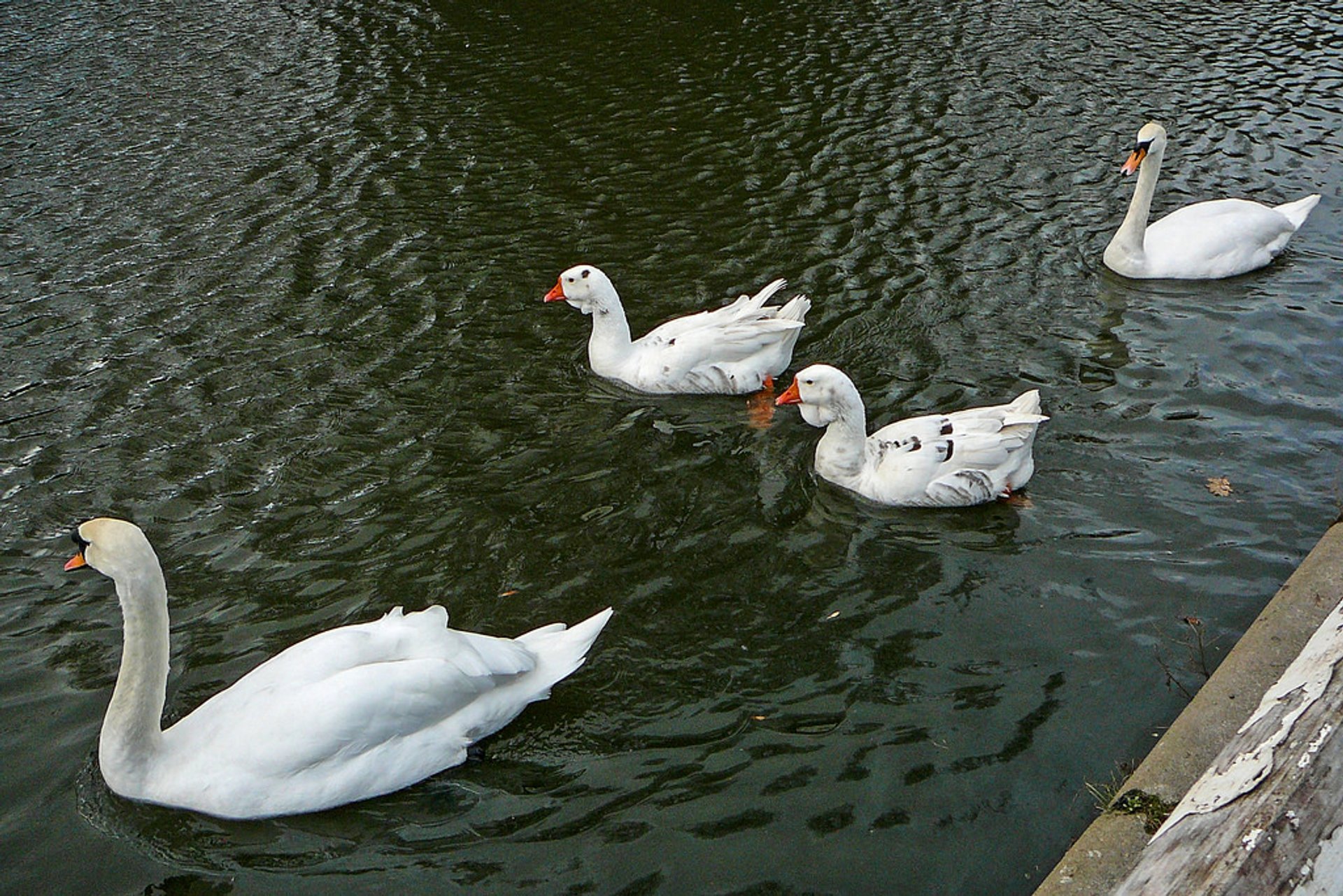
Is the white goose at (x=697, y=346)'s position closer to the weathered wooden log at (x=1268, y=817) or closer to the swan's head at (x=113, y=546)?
the swan's head at (x=113, y=546)

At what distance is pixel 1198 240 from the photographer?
971 cm

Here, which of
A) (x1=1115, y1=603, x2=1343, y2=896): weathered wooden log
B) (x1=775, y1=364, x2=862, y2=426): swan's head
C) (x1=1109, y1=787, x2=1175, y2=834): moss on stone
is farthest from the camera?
(x1=775, y1=364, x2=862, y2=426): swan's head

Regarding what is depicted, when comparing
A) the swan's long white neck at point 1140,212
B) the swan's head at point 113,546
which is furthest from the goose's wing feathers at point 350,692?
the swan's long white neck at point 1140,212

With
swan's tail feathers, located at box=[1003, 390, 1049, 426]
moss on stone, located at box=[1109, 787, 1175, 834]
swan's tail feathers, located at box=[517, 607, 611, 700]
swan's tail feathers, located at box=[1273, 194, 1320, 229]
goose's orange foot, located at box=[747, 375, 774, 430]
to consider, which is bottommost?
goose's orange foot, located at box=[747, 375, 774, 430]

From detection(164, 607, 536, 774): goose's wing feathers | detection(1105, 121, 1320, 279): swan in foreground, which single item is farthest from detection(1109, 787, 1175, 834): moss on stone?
detection(1105, 121, 1320, 279): swan in foreground

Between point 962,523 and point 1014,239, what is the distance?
14.7ft

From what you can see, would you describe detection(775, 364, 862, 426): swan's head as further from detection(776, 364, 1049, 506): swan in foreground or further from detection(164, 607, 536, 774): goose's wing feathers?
detection(164, 607, 536, 774): goose's wing feathers

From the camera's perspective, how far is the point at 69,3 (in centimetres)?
1836

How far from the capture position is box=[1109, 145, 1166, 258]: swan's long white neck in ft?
32.2

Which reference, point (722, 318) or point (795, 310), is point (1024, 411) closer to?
point (795, 310)

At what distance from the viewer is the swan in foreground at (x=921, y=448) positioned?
686 centimetres

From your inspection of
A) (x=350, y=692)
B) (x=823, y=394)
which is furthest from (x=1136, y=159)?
(x=350, y=692)

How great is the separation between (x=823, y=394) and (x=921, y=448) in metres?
0.70

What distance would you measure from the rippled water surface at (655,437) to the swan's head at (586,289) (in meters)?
0.49
